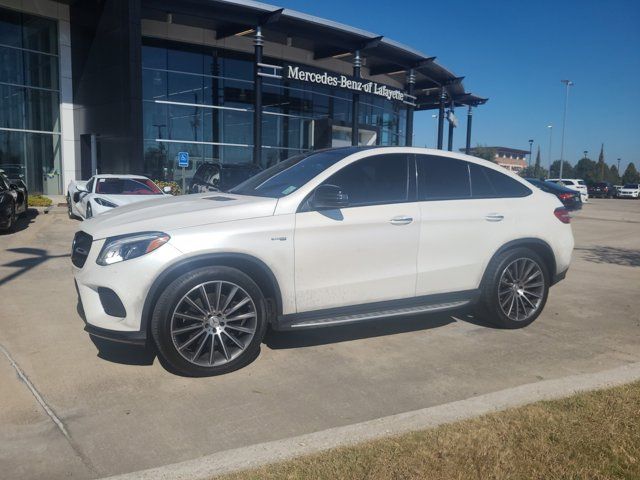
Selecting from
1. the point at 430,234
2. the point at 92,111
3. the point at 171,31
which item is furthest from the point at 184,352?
the point at 171,31

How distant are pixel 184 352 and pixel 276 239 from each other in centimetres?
113

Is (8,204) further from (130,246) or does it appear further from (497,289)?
(497,289)

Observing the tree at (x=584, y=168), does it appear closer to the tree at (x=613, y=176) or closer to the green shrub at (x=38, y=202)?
the tree at (x=613, y=176)

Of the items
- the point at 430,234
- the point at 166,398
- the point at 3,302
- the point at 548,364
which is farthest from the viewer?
the point at 3,302

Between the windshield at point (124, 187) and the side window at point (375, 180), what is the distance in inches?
364

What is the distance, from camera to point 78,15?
71.6ft

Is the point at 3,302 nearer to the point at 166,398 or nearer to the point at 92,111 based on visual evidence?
the point at 166,398

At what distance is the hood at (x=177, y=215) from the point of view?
4133 millimetres

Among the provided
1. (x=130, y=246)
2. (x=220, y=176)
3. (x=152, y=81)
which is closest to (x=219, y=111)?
(x=152, y=81)

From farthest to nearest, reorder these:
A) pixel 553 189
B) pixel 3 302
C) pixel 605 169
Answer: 1. pixel 605 169
2. pixel 553 189
3. pixel 3 302

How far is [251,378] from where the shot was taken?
4301 mm

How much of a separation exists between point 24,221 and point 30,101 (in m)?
9.47

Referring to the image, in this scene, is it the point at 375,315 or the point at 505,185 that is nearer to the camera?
the point at 375,315

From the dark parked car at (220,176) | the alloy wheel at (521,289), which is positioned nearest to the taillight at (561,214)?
the alloy wheel at (521,289)
